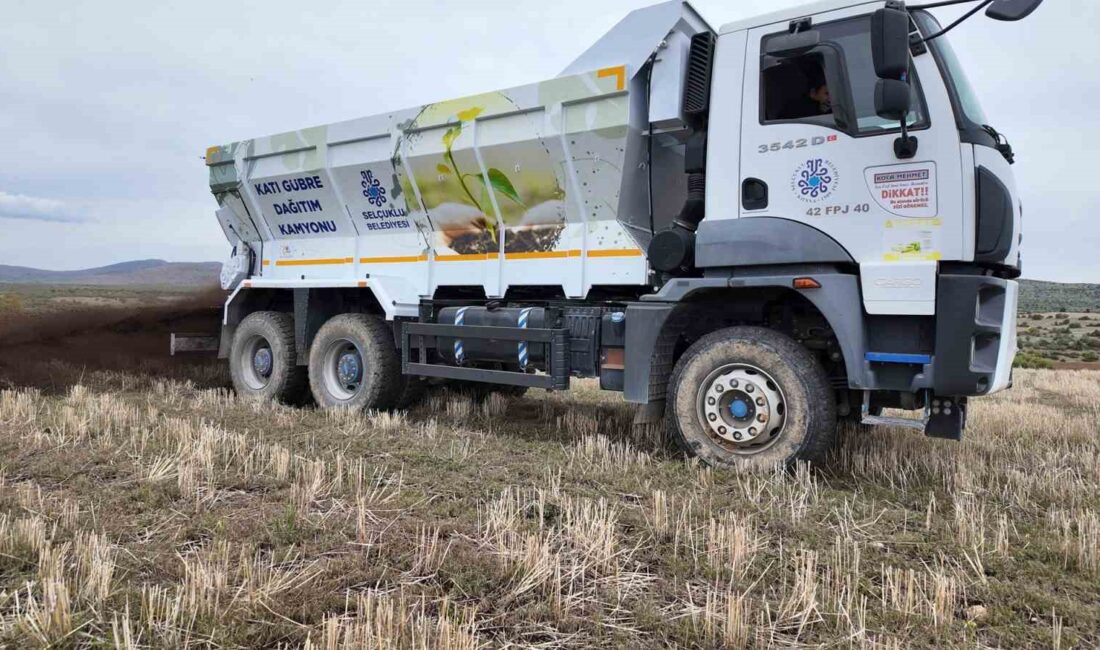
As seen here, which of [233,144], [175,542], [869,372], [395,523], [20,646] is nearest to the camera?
[20,646]

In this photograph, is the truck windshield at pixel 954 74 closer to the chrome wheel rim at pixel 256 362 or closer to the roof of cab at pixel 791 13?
the roof of cab at pixel 791 13

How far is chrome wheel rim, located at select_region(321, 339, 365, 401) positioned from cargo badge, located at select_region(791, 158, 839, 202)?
449 cm

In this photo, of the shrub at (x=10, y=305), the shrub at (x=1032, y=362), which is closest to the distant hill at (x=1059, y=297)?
the shrub at (x=1032, y=362)

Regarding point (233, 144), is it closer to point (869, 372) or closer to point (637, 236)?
point (637, 236)

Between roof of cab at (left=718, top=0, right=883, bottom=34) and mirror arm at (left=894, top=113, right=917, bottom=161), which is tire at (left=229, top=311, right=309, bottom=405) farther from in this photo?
mirror arm at (left=894, top=113, right=917, bottom=161)

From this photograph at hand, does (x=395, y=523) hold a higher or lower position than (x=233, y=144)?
lower

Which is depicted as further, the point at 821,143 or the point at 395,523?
the point at 821,143

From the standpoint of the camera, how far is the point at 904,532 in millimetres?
3480

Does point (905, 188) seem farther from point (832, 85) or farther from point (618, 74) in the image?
point (618, 74)

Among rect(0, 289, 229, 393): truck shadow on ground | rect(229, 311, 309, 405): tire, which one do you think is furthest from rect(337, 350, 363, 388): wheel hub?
rect(0, 289, 229, 393): truck shadow on ground

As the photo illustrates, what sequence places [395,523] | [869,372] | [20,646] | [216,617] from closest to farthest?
[20,646], [216,617], [395,523], [869,372]

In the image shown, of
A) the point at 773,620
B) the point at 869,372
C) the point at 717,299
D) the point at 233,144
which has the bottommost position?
the point at 773,620

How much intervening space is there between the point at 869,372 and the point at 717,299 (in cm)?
119

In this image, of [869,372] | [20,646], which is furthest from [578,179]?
[20,646]
